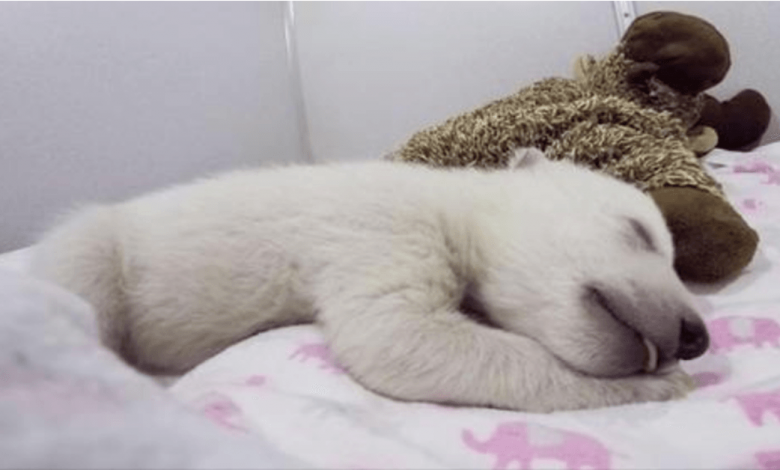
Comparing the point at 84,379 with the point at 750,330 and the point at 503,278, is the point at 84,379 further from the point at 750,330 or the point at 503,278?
the point at 750,330

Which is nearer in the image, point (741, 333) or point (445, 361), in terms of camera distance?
point (445, 361)

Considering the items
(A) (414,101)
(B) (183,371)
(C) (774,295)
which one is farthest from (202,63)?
(C) (774,295)

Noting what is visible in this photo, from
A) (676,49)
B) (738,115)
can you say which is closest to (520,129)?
(676,49)

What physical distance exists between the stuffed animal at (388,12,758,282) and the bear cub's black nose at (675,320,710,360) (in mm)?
357

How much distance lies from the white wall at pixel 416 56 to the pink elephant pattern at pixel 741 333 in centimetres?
139

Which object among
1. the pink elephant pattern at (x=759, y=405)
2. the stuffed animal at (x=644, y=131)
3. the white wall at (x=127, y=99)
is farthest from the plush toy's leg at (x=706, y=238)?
the white wall at (x=127, y=99)

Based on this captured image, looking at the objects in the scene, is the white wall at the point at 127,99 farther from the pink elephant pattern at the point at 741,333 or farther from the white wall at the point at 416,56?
the pink elephant pattern at the point at 741,333

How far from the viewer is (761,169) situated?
182cm

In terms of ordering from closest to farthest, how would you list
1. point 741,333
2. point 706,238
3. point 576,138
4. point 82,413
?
1. point 82,413
2. point 741,333
3. point 706,238
4. point 576,138

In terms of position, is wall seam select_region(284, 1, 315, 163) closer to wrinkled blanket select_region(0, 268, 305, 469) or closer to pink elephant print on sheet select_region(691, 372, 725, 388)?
pink elephant print on sheet select_region(691, 372, 725, 388)

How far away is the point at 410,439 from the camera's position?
695 mm

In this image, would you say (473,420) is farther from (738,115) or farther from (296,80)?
(296,80)

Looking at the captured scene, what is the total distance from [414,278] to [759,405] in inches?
15.0

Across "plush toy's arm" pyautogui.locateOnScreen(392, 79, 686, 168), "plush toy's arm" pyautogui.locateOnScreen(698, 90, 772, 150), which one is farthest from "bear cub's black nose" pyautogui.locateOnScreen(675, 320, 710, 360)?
"plush toy's arm" pyautogui.locateOnScreen(698, 90, 772, 150)
